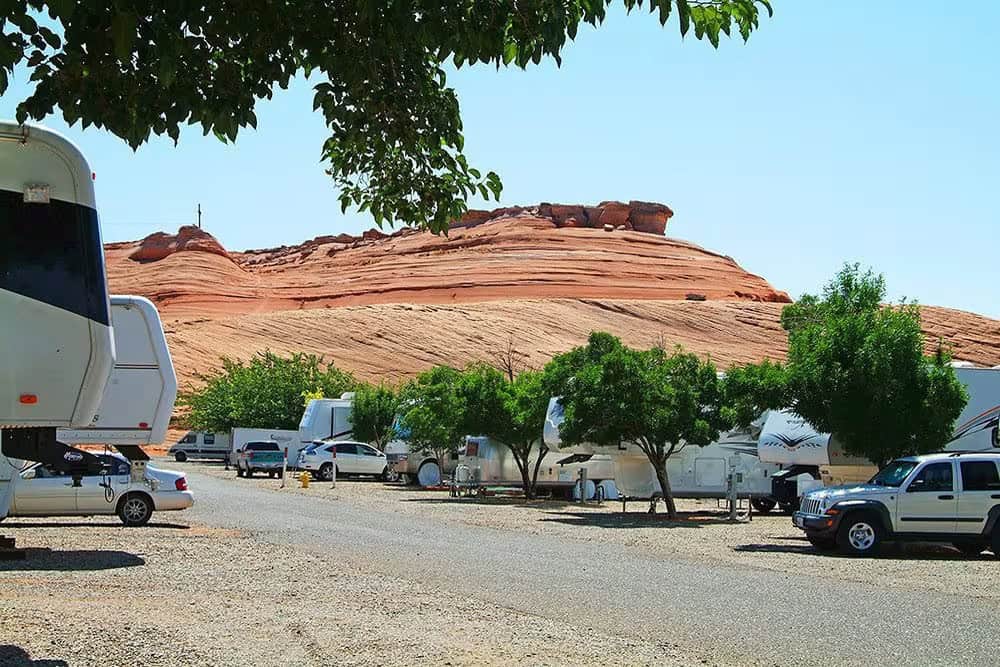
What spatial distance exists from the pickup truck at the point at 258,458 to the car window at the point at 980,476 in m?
33.3

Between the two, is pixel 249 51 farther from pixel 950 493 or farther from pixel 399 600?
pixel 950 493

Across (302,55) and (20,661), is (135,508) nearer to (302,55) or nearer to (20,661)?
(20,661)

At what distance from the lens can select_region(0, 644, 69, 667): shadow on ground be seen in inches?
341

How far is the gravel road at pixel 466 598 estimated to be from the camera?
9.62 m

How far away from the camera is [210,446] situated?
71.4 m

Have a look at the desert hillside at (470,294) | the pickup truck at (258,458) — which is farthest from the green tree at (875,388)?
the desert hillside at (470,294)

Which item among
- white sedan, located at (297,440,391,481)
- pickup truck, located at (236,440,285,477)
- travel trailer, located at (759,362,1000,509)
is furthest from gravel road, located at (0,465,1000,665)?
pickup truck, located at (236,440,285,477)

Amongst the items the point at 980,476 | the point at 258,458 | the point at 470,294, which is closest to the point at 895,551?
the point at 980,476

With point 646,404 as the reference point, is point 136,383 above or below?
below

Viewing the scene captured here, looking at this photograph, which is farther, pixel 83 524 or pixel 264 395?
pixel 264 395

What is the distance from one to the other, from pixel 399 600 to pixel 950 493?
10714 millimetres

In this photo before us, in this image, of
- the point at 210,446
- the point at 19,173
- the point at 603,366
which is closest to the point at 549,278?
the point at 210,446

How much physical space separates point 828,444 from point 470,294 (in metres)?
93.3

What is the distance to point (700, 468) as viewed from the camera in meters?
30.3
